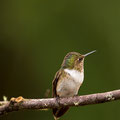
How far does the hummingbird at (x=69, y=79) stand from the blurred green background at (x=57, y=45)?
2115 mm

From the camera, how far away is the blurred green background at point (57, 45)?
6926 millimetres

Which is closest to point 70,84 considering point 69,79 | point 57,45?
point 69,79

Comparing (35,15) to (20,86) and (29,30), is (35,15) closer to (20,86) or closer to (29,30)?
(29,30)

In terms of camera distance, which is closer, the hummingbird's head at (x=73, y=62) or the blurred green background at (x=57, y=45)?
the hummingbird's head at (x=73, y=62)

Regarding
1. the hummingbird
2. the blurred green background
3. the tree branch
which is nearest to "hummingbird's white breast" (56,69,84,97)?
the hummingbird

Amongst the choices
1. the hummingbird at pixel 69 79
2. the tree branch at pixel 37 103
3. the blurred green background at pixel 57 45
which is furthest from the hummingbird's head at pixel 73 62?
the blurred green background at pixel 57 45

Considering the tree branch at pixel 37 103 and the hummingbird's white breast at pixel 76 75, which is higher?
the hummingbird's white breast at pixel 76 75

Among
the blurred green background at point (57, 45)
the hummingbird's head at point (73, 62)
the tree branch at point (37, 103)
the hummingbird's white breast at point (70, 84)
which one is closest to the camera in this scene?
the tree branch at point (37, 103)

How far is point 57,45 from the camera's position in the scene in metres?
7.47

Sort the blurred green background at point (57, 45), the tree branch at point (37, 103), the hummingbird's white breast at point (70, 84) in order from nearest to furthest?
the tree branch at point (37, 103)
the hummingbird's white breast at point (70, 84)
the blurred green background at point (57, 45)

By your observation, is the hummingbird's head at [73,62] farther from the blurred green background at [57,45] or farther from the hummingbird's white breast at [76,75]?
the blurred green background at [57,45]

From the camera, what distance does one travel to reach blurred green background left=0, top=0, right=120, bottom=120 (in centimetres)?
693

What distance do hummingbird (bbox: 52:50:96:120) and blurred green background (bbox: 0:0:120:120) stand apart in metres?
2.12

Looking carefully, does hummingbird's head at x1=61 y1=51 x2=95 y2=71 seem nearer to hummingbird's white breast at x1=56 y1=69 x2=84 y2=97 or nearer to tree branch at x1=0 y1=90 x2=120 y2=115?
hummingbird's white breast at x1=56 y1=69 x2=84 y2=97
